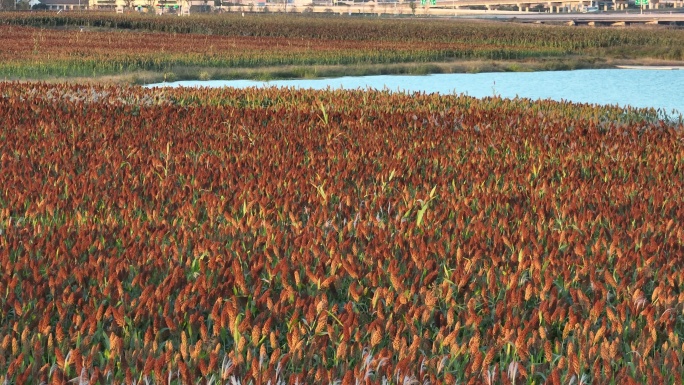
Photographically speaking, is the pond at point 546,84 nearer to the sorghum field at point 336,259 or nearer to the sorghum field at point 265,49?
the sorghum field at point 265,49

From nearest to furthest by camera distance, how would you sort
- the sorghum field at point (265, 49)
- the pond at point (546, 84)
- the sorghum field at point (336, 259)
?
the sorghum field at point (336, 259) < the pond at point (546, 84) < the sorghum field at point (265, 49)

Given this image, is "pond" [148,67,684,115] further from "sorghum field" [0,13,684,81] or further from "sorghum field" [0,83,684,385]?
"sorghum field" [0,83,684,385]

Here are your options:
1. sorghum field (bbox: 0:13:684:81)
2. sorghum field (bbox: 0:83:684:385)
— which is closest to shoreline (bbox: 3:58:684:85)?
sorghum field (bbox: 0:13:684:81)

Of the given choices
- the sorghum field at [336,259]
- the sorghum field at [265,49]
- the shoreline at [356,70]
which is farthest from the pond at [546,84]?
the sorghum field at [336,259]

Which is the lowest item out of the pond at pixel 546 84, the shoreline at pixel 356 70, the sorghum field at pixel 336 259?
the sorghum field at pixel 336 259

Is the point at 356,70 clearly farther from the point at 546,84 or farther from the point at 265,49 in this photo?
the point at 546,84

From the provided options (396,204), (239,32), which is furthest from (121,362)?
(239,32)
